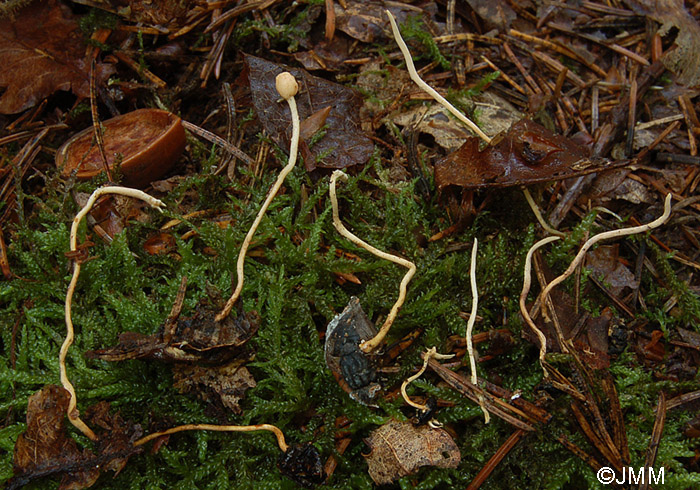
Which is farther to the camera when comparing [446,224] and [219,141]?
[219,141]

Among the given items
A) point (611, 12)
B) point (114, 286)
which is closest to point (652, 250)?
point (611, 12)

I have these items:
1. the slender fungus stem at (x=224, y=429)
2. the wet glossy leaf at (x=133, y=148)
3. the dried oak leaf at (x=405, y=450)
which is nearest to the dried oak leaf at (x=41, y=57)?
the wet glossy leaf at (x=133, y=148)

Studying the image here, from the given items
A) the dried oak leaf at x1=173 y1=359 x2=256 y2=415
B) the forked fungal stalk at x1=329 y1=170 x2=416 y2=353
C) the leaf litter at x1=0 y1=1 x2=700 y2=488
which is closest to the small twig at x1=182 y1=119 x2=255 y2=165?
the leaf litter at x1=0 y1=1 x2=700 y2=488

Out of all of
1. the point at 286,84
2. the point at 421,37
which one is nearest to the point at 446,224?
the point at 286,84

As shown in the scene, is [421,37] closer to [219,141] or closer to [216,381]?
[219,141]

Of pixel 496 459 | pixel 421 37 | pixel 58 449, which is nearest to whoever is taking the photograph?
pixel 58 449

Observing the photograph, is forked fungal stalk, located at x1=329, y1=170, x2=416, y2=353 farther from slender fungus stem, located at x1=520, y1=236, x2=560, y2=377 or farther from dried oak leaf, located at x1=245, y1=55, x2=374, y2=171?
slender fungus stem, located at x1=520, y1=236, x2=560, y2=377
